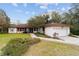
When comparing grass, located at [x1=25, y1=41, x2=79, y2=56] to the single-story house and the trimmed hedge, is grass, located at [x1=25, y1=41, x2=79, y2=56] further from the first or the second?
the single-story house

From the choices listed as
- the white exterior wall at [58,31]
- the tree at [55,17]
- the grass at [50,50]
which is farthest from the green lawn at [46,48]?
the tree at [55,17]

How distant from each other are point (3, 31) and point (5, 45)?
18 cm

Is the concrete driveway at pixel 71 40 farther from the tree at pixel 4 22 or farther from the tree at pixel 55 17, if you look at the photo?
the tree at pixel 4 22

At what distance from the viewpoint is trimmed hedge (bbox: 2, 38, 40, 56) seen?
2.76m

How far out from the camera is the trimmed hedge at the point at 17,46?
2.76 meters

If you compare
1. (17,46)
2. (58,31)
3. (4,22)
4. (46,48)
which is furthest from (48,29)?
(4,22)

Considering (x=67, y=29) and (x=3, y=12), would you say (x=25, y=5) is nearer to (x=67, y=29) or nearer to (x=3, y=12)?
(x=3, y=12)

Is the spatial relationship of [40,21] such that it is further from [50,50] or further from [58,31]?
[50,50]

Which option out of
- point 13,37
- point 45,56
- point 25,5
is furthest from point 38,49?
point 25,5

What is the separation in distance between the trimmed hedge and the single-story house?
0.12 metres

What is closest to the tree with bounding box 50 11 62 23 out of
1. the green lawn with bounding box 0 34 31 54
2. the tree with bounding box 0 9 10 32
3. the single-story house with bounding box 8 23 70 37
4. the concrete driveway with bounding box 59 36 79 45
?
the single-story house with bounding box 8 23 70 37

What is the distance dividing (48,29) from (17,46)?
43 cm

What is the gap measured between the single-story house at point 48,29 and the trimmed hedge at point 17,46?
0.39 feet

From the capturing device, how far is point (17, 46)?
2.78 metres
